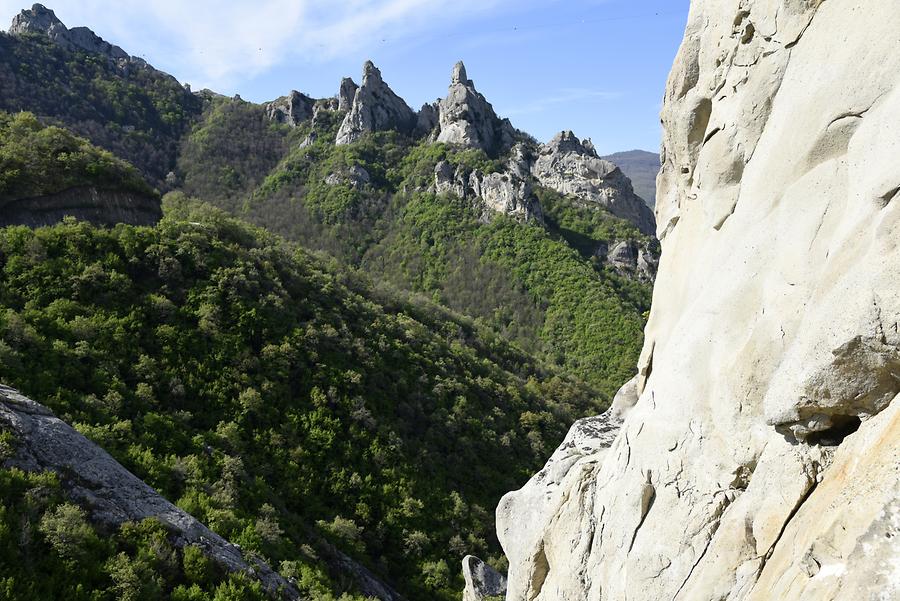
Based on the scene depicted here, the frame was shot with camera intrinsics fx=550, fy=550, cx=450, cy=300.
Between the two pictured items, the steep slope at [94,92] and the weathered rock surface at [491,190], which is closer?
the weathered rock surface at [491,190]

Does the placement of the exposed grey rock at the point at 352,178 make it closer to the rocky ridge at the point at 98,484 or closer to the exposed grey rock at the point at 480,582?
the exposed grey rock at the point at 480,582

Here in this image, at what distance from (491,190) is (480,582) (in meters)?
68.9

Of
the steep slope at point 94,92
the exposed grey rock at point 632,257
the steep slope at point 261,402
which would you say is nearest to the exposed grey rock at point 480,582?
the steep slope at point 261,402

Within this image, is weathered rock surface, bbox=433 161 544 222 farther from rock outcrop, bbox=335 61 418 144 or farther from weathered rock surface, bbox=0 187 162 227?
weathered rock surface, bbox=0 187 162 227

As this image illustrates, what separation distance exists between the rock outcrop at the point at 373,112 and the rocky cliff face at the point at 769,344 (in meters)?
95.5

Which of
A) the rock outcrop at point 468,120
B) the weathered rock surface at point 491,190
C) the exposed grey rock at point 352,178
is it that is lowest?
the weathered rock surface at point 491,190

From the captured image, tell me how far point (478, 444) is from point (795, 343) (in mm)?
24238

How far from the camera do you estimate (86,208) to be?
29156 millimetres

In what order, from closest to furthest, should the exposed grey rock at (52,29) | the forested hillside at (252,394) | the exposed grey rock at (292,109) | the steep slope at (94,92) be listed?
the forested hillside at (252,394)
the steep slope at (94,92)
the exposed grey rock at (52,29)
the exposed grey rock at (292,109)

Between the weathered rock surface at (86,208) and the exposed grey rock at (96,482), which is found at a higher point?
the weathered rock surface at (86,208)

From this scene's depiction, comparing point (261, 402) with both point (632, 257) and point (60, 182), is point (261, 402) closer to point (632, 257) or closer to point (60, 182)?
point (60, 182)

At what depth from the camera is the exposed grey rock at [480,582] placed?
17734 mm

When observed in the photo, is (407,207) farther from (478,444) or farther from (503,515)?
(503,515)

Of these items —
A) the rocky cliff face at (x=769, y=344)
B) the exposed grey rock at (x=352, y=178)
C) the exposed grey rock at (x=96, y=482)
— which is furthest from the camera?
the exposed grey rock at (x=352, y=178)
